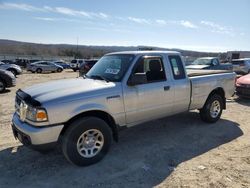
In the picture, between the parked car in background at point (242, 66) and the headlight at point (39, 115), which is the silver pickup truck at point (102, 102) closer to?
the headlight at point (39, 115)

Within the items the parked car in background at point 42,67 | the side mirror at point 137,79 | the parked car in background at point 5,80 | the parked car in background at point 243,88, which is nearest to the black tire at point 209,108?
the side mirror at point 137,79

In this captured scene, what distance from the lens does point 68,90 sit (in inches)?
173

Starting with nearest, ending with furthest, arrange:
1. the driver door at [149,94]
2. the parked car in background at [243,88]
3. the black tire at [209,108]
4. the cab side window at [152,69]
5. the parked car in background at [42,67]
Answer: the driver door at [149,94] < the cab side window at [152,69] < the black tire at [209,108] < the parked car in background at [243,88] < the parked car in background at [42,67]

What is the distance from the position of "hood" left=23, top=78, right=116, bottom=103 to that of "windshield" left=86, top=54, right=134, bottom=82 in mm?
231

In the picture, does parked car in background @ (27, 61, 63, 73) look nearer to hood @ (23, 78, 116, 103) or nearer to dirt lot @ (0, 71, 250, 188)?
dirt lot @ (0, 71, 250, 188)

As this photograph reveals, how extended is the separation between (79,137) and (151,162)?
135cm

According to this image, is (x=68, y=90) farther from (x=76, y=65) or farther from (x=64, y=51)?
(x=64, y=51)

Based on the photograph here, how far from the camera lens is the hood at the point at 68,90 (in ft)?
13.6

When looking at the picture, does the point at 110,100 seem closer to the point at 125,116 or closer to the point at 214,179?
the point at 125,116

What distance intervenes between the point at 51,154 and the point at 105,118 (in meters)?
1.26

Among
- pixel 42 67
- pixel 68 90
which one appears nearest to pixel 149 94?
pixel 68 90

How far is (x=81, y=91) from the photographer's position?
4371mm

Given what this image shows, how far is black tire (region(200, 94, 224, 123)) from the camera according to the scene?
22.2ft

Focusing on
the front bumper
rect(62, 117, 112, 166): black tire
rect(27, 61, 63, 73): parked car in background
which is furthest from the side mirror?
rect(27, 61, 63, 73): parked car in background
